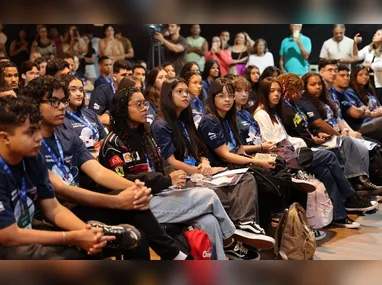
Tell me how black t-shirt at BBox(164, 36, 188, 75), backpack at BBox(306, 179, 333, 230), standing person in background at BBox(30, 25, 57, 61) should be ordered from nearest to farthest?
1. backpack at BBox(306, 179, 333, 230)
2. black t-shirt at BBox(164, 36, 188, 75)
3. standing person in background at BBox(30, 25, 57, 61)

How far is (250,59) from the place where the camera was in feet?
19.1

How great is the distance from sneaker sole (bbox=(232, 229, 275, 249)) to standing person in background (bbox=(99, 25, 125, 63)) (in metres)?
3.38

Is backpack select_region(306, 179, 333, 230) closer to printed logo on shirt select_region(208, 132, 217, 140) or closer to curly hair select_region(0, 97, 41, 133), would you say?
printed logo on shirt select_region(208, 132, 217, 140)

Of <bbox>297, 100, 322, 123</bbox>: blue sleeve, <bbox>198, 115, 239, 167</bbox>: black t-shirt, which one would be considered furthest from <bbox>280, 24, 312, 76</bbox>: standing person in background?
<bbox>198, 115, 239, 167</bbox>: black t-shirt

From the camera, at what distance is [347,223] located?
3355mm

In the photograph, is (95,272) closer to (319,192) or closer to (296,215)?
(296,215)

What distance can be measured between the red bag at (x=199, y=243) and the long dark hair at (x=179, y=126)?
64 centimetres

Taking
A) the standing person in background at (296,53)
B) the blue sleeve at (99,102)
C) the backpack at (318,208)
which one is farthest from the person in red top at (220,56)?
the backpack at (318,208)

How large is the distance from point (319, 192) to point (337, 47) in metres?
2.78

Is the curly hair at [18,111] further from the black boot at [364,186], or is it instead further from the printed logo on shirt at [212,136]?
the black boot at [364,186]

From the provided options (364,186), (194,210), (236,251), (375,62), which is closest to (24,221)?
(194,210)

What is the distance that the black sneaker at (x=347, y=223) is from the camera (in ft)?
10.8

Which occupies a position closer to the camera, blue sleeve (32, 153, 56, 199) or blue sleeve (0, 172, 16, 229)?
blue sleeve (0, 172, 16, 229)

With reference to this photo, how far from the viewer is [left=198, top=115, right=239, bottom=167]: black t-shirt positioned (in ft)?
9.50
